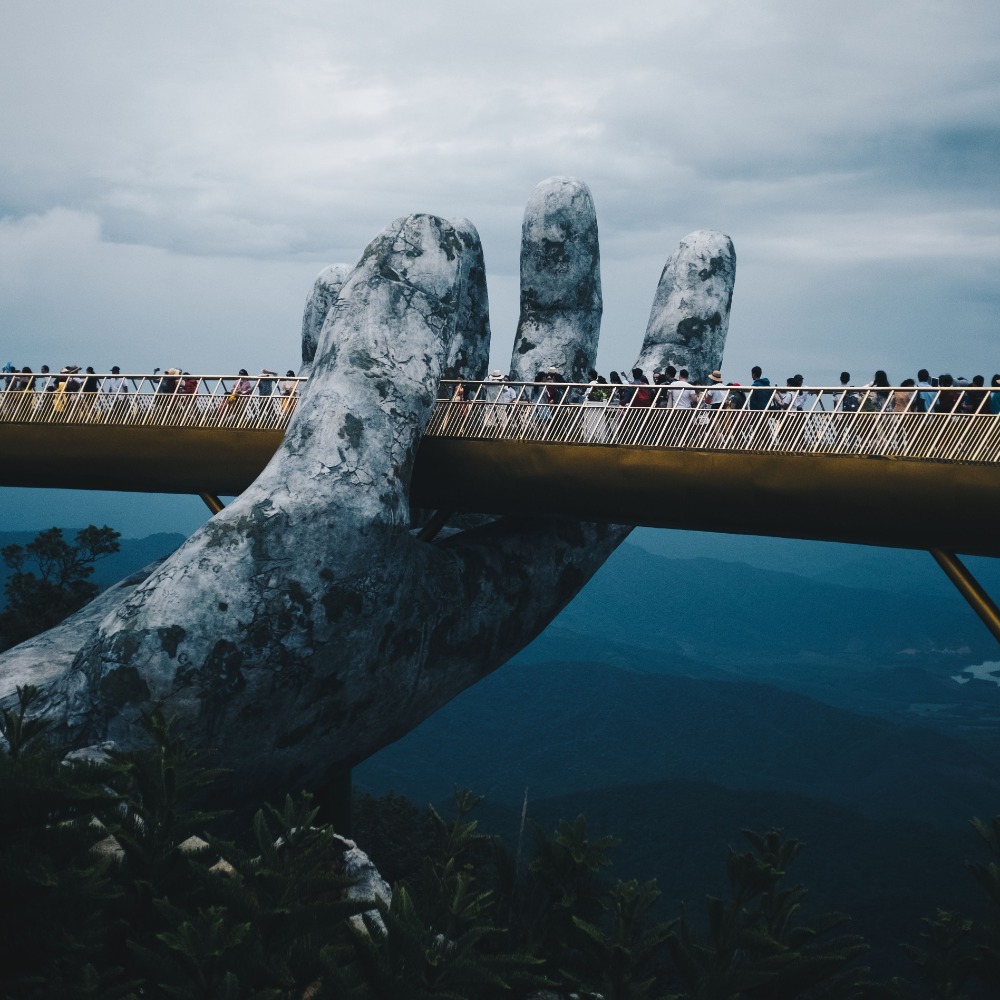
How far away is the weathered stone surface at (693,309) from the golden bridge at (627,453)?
5.30m

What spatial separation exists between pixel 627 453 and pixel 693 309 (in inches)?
423

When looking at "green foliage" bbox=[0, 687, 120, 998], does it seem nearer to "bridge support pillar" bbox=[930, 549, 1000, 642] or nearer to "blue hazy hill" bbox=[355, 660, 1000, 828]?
"bridge support pillar" bbox=[930, 549, 1000, 642]

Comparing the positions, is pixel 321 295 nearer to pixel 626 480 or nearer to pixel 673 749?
pixel 626 480

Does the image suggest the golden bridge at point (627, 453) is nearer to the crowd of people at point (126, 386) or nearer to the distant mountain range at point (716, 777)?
the crowd of people at point (126, 386)

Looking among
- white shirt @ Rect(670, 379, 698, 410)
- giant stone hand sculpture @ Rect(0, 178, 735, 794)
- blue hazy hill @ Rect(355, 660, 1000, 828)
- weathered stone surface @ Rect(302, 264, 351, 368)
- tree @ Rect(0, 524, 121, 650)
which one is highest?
weathered stone surface @ Rect(302, 264, 351, 368)

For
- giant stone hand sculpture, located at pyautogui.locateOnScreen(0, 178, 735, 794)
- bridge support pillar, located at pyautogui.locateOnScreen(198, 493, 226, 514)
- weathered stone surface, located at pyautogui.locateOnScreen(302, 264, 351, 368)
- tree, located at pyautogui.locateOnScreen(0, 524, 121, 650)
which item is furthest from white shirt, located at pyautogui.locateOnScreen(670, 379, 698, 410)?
tree, located at pyautogui.locateOnScreen(0, 524, 121, 650)

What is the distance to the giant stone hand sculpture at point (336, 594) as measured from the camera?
22141 mm

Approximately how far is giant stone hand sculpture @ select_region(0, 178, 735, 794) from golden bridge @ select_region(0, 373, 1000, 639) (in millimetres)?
1974

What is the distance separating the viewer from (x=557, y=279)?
107 ft

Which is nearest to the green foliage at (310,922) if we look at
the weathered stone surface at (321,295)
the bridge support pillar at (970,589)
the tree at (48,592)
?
the bridge support pillar at (970,589)

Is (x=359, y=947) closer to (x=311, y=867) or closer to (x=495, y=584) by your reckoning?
(x=311, y=867)

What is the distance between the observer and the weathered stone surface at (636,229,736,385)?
110 feet

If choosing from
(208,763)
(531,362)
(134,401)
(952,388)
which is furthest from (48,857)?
→ (531,362)

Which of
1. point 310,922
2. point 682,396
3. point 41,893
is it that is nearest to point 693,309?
point 682,396
